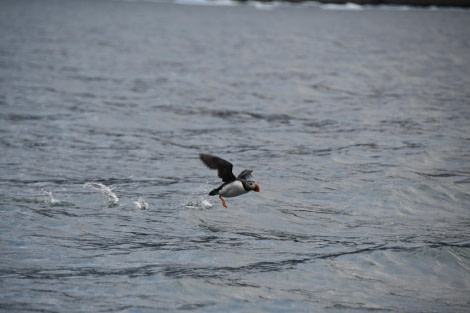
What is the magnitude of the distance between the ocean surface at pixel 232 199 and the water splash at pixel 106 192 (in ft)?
0.12

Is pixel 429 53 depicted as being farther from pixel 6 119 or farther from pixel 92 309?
pixel 92 309

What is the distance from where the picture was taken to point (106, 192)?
13.4m

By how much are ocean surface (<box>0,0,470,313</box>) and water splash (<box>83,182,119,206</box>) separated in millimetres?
37

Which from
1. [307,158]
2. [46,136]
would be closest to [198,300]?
[307,158]

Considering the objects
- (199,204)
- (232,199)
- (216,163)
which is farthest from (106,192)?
(216,163)

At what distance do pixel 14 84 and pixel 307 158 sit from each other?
15.0m

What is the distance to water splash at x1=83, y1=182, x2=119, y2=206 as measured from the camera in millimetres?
12969

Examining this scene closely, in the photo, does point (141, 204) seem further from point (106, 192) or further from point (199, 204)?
point (199, 204)

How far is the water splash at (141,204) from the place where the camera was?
12.8m

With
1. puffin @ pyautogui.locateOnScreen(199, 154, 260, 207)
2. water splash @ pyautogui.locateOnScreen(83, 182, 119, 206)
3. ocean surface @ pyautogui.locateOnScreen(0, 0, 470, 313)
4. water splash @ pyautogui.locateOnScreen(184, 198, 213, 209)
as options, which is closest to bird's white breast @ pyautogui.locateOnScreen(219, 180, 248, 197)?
puffin @ pyautogui.locateOnScreen(199, 154, 260, 207)

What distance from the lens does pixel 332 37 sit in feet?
227

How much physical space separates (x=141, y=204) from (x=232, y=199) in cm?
178

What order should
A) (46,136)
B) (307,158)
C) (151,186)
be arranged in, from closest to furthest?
(151,186) → (307,158) → (46,136)

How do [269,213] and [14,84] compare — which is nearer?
[269,213]
